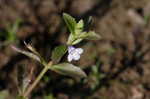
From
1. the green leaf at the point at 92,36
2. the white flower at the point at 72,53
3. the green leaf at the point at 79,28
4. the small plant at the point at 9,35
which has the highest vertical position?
the small plant at the point at 9,35

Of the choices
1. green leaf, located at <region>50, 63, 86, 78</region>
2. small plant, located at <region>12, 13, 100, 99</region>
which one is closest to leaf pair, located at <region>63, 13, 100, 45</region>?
small plant, located at <region>12, 13, 100, 99</region>

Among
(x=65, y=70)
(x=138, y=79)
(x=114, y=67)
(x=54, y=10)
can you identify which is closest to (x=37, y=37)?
(x=54, y=10)

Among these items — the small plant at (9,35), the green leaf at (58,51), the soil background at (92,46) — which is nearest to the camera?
the green leaf at (58,51)

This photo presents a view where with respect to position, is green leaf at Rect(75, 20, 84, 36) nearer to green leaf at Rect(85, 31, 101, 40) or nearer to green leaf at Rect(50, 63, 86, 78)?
green leaf at Rect(85, 31, 101, 40)

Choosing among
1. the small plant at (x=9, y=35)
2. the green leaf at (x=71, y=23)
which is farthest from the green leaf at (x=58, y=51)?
the small plant at (x=9, y=35)

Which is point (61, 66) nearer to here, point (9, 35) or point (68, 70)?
point (68, 70)

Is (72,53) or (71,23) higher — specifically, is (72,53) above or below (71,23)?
below

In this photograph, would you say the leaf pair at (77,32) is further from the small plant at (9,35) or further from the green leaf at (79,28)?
the small plant at (9,35)

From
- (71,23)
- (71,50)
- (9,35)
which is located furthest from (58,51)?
(9,35)

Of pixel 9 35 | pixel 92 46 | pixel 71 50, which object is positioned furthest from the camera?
pixel 92 46
